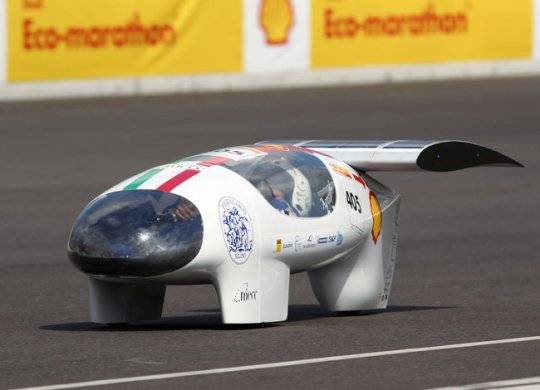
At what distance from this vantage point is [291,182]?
9906 mm

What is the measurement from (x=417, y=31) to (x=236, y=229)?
58.7 ft

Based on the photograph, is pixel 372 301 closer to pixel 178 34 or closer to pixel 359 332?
pixel 359 332

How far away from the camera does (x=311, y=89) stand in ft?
86.2

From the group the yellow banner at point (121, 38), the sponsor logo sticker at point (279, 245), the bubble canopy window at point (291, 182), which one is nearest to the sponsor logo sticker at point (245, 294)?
the sponsor logo sticker at point (279, 245)

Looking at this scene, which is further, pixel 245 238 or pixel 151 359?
pixel 245 238

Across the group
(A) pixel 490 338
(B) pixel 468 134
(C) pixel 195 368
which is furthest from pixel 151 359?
(B) pixel 468 134

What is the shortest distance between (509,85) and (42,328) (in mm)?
17768

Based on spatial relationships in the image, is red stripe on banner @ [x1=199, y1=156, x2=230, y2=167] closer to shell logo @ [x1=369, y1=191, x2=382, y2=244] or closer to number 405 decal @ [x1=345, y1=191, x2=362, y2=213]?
number 405 decal @ [x1=345, y1=191, x2=362, y2=213]

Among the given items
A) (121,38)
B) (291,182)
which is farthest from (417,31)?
(291,182)

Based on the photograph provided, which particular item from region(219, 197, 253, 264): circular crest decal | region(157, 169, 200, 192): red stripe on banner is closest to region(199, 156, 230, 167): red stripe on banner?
region(157, 169, 200, 192): red stripe on banner

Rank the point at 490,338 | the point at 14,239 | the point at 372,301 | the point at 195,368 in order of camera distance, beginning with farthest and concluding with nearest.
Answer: the point at 14,239 → the point at 372,301 → the point at 490,338 → the point at 195,368

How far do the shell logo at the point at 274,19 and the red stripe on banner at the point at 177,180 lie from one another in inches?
636

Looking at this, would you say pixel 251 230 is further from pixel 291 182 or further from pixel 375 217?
pixel 375 217

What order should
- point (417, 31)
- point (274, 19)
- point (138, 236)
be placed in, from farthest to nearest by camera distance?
point (417, 31)
point (274, 19)
point (138, 236)
